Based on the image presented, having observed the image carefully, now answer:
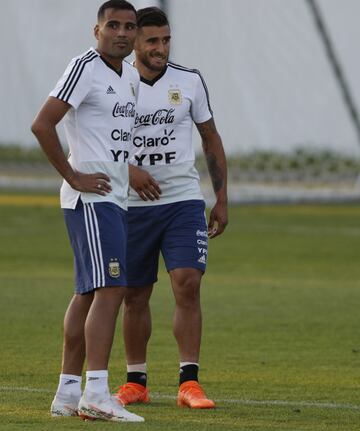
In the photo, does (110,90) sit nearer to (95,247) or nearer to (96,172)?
(96,172)

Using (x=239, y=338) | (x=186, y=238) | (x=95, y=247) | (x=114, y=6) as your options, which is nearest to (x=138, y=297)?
(x=186, y=238)

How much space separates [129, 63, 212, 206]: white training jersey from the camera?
34.0 ft

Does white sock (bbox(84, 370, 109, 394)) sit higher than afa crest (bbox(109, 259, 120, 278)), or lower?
lower

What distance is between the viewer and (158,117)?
1037 centimetres

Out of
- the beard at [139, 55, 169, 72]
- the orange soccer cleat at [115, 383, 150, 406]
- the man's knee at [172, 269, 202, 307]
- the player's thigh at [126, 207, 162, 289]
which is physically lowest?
the orange soccer cleat at [115, 383, 150, 406]

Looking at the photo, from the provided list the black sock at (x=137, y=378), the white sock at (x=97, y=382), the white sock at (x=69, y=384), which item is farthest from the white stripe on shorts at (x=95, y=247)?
the black sock at (x=137, y=378)

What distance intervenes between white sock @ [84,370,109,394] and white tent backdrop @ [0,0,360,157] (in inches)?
1090

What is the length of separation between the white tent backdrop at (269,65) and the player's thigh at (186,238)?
86.7 feet

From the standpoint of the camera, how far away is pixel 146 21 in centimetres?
1034

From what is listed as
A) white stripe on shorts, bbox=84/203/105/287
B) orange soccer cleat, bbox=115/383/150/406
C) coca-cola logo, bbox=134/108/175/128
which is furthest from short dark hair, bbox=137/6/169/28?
orange soccer cleat, bbox=115/383/150/406

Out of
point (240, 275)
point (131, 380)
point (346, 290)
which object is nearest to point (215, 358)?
point (131, 380)

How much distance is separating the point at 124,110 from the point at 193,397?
5.72 ft

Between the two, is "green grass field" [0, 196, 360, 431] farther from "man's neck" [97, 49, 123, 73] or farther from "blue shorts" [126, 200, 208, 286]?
"man's neck" [97, 49, 123, 73]

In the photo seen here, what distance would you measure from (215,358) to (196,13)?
92.8 ft
